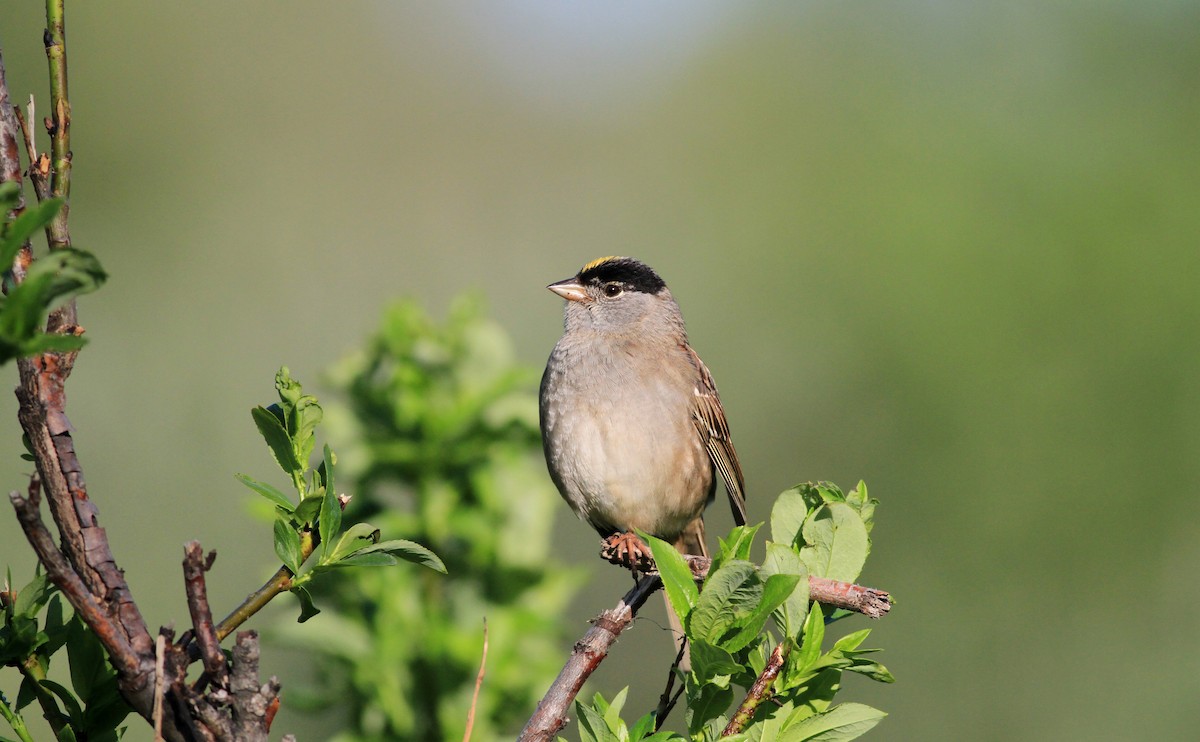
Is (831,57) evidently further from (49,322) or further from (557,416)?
(49,322)

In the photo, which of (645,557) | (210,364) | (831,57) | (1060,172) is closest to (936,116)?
(1060,172)

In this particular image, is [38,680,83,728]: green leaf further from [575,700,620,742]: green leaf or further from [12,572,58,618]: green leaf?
[575,700,620,742]: green leaf

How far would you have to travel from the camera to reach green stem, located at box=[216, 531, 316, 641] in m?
1.32

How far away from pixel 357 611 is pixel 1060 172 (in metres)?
9.50

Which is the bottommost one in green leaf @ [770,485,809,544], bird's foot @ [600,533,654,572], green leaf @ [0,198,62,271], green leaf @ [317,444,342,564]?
bird's foot @ [600,533,654,572]

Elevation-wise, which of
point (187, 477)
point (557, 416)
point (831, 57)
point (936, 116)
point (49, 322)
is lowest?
point (187, 477)

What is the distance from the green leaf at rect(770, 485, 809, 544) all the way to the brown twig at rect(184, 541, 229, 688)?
0.96 m

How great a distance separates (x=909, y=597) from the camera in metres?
8.86

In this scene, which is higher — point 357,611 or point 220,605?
point 357,611

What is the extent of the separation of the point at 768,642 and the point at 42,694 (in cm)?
105

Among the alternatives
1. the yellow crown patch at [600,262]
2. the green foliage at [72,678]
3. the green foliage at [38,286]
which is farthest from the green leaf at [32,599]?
the yellow crown patch at [600,262]

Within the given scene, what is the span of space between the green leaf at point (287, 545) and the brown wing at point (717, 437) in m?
3.31

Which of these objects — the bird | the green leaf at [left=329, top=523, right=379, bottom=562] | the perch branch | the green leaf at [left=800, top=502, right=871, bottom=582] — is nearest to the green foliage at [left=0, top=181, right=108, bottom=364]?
the perch branch

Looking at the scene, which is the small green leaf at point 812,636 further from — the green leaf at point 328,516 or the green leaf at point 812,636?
the green leaf at point 328,516
